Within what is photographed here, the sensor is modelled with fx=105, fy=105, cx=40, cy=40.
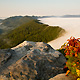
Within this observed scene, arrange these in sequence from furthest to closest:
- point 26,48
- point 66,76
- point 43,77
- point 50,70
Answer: point 26,48 → point 50,70 → point 43,77 → point 66,76

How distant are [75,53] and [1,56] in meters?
4.13

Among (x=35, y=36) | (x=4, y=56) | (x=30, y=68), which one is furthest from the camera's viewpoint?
(x=35, y=36)

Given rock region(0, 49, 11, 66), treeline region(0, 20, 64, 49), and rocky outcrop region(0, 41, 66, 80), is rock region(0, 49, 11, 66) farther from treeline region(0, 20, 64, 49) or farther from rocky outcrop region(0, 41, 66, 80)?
treeline region(0, 20, 64, 49)

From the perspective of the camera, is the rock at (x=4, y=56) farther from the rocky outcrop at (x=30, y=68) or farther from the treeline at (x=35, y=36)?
the treeline at (x=35, y=36)

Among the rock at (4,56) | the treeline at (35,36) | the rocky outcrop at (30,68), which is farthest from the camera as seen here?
the treeline at (35,36)

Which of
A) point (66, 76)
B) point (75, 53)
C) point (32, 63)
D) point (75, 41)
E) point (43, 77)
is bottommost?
point (43, 77)

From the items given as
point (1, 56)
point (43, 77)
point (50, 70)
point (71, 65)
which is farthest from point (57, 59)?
point (1, 56)

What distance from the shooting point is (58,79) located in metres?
4.80

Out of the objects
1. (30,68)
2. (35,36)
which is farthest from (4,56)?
(35,36)

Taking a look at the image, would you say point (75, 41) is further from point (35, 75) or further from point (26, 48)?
point (26, 48)

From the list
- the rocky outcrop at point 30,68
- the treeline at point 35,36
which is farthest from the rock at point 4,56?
the treeline at point 35,36

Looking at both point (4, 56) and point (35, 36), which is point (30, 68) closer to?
point (4, 56)

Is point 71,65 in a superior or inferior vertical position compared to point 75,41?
inferior

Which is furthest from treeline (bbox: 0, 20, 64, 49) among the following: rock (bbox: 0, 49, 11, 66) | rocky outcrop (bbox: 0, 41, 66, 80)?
rocky outcrop (bbox: 0, 41, 66, 80)
